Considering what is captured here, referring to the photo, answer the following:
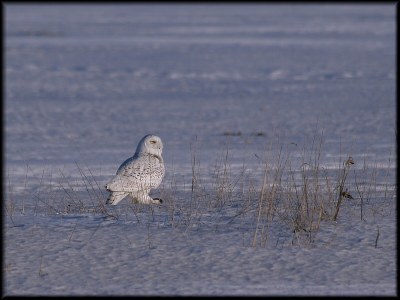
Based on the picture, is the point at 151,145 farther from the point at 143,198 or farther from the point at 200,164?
the point at 200,164

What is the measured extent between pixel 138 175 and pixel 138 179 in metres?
0.06

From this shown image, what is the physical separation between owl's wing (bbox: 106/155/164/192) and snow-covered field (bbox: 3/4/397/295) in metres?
0.17

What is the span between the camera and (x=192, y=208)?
6.70 meters

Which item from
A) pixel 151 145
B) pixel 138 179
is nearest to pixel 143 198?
pixel 138 179

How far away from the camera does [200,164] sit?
983cm

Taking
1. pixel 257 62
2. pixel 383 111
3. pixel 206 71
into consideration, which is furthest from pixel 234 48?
pixel 383 111

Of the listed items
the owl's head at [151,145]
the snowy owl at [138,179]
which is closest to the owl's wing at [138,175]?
the snowy owl at [138,179]

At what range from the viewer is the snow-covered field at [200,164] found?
205 inches

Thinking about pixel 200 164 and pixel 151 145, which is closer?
pixel 151 145

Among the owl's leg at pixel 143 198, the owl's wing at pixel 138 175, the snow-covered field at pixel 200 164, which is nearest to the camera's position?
the snow-covered field at pixel 200 164

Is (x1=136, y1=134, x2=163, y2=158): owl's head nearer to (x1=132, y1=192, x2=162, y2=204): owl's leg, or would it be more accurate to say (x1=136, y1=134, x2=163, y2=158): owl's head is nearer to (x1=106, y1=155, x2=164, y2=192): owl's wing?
(x1=106, y1=155, x2=164, y2=192): owl's wing

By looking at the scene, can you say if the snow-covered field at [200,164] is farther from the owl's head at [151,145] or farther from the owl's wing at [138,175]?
the owl's head at [151,145]

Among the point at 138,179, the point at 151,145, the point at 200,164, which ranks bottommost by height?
the point at 200,164

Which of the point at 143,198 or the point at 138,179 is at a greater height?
the point at 138,179
